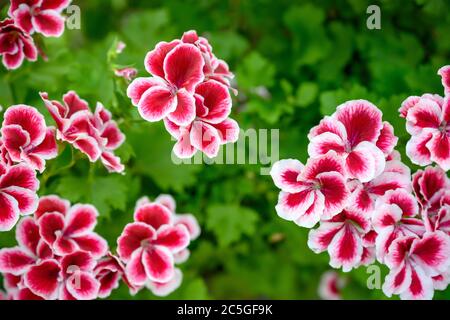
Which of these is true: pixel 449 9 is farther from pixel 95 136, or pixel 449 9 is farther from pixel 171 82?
pixel 95 136

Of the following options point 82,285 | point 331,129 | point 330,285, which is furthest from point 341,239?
point 330,285

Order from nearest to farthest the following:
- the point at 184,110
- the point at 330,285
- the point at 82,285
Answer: the point at 184,110 → the point at 82,285 → the point at 330,285

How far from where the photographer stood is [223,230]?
185cm

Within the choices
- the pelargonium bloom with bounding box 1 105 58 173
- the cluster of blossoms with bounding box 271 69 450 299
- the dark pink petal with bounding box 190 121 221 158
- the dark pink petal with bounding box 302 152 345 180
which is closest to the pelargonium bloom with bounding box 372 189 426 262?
the cluster of blossoms with bounding box 271 69 450 299

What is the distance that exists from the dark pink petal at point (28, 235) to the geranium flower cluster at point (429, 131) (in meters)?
0.85

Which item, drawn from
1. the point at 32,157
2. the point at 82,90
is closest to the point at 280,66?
the point at 82,90

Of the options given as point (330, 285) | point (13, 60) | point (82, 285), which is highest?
point (13, 60)

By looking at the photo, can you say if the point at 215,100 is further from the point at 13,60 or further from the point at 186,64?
the point at 13,60

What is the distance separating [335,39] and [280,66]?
0.71 feet

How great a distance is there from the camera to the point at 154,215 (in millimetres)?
1403

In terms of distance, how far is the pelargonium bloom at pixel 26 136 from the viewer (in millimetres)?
1205

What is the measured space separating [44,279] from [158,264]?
0.84 feet

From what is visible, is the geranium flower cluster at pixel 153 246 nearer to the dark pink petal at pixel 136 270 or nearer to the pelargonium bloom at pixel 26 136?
the dark pink petal at pixel 136 270

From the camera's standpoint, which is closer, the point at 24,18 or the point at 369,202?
the point at 369,202
